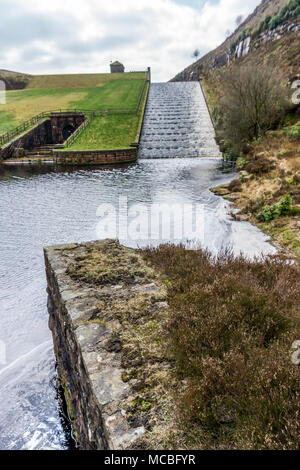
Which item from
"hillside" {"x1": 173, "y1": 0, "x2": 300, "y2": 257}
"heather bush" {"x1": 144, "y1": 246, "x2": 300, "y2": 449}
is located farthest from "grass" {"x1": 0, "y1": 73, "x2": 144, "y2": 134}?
"heather bush" {"x1": 144, "y1": 246, "x2": 300, "y2": 449}

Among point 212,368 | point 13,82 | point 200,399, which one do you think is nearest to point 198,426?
point 200,399

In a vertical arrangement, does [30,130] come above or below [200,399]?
above

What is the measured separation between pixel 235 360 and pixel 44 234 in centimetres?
954

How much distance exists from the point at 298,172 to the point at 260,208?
8.73 feet

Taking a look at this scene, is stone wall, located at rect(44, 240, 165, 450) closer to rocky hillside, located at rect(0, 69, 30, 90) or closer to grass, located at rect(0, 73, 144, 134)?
grass, located at rect(0, 73, 144, 134)

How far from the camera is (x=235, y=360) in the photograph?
276 cm

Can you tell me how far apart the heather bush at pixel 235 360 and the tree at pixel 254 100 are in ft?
56.4

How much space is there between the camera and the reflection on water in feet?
16.1

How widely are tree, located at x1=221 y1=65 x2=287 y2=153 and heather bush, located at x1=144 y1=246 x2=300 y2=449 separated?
17184 mm

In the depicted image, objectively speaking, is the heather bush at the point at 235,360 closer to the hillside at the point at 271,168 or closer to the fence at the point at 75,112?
the hillside at the point at 271,168

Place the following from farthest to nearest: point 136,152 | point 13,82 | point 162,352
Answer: point 13,82
point 136,152
point 162,352

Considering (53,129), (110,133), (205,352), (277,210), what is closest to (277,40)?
(110,133)

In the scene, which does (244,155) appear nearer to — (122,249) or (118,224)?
(118,224)

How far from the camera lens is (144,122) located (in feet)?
116
